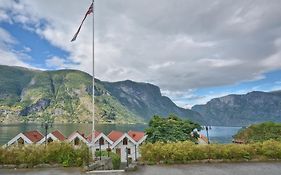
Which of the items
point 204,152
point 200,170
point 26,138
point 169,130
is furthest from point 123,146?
point 200,170

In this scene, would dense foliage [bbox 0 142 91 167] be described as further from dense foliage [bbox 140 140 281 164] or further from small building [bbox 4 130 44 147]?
small building [bbox 4 130 44 147]

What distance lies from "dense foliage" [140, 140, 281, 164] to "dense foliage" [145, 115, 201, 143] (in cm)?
1099

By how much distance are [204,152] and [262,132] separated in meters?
18.1

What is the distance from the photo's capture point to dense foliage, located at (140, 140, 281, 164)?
23.9 meters

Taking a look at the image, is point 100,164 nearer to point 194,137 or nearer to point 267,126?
point 194,137

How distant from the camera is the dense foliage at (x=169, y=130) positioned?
3628cm

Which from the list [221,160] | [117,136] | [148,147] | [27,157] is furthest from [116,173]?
[117,136]

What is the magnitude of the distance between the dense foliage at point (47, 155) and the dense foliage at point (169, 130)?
50.9 ft

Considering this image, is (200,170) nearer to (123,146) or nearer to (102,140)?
(123,146)

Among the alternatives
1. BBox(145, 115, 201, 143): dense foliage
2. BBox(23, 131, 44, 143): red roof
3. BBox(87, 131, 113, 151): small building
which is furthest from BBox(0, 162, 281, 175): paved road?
BBox(87, 131, 113, 151): small building

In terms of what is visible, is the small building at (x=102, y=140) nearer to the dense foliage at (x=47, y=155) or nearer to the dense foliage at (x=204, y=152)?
the dense foliage at (x=204, y=152)

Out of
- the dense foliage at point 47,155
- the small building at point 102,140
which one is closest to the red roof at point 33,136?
the small building at point 102,140

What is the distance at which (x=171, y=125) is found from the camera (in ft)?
122

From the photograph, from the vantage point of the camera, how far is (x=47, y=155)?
71.3 feet
